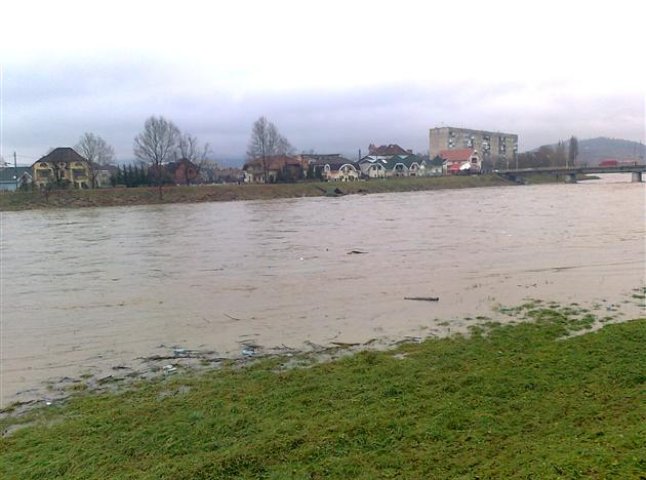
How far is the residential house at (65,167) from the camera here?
78.2m

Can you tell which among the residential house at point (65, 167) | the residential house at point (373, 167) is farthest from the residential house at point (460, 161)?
the residential house at point (65, 167)

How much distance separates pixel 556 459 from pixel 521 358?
3.08m

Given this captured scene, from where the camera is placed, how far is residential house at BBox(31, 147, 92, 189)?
78.2m

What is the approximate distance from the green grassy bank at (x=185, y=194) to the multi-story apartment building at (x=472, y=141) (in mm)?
91997

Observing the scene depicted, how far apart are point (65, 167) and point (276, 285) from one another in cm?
7683

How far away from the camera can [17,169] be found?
9575 cm

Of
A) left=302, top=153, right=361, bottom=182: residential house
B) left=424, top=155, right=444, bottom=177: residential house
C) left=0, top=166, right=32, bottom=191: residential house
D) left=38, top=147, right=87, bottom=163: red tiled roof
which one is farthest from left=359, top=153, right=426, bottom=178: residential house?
left=0, top=166, right=32, bottom=191: residential house

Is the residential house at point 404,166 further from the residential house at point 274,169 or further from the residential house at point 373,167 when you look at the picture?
the residential house at point 274,169

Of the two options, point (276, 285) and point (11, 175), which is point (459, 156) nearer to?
point (11, 175)

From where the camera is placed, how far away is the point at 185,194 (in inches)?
2422

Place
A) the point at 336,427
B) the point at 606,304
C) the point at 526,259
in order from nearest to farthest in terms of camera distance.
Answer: the point at 336,427
the point at 606,304
the point at 526,259

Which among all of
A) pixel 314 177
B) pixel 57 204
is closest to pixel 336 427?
pixel 57 204

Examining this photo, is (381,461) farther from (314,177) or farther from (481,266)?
(314,177)

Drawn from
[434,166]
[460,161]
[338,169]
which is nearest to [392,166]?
[434,166]
